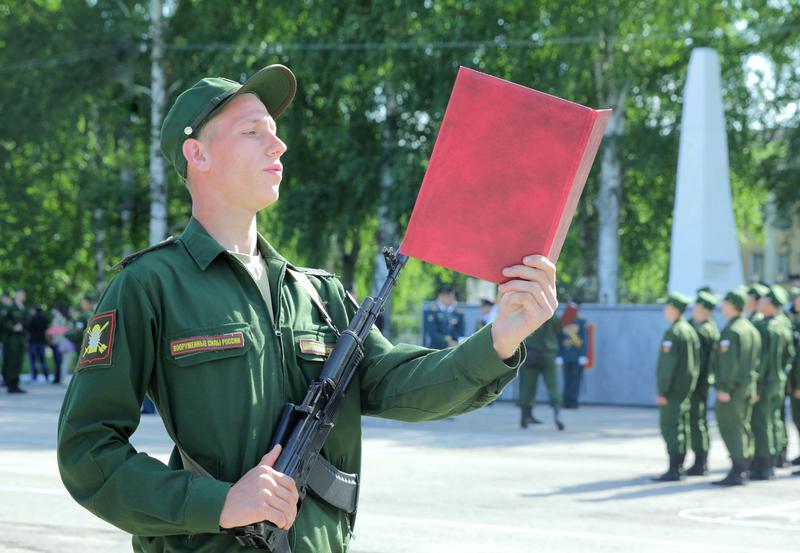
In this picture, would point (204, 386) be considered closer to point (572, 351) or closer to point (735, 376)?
point (735, 376)

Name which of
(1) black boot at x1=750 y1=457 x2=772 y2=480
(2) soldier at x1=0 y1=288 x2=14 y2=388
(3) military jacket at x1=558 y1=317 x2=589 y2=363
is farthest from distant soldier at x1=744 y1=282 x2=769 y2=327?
(2) soldier at x1=0 y1=288 x2=14 y2=388

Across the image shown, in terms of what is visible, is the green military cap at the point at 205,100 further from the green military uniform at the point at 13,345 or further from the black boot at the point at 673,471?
the green military uniform at the point at 13,345

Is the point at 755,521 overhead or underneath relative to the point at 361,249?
underneath

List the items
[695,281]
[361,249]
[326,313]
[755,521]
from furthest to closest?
[361,249] → [695,281] → [755,521] → [326,313]

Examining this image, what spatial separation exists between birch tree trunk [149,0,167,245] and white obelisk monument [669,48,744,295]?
11.5 meters

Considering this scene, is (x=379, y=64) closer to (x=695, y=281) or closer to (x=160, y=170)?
(x=160, y=170)

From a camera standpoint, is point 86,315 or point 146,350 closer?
point 146,350

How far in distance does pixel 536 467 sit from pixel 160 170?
59.6 feet

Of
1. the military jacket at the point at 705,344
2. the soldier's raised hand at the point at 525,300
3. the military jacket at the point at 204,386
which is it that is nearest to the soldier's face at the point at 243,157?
the military jacket at the point at 204,386

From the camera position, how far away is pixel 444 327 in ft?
62.8

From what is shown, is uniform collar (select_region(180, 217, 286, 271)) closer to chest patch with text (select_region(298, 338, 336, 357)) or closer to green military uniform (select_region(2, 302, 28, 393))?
chest patch with text (select_region(298, 338, 336, 357))

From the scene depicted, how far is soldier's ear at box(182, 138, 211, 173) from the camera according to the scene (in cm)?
303

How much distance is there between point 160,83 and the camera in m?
29.3

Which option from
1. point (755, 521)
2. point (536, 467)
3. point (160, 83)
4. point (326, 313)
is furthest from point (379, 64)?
point (326, 313)
